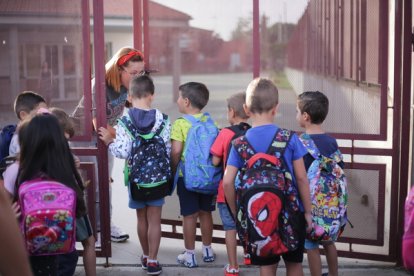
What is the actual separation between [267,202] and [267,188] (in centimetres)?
8

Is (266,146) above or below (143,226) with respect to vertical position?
above

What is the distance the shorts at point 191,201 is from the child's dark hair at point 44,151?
1.50m

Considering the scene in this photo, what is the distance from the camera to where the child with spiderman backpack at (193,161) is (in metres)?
4.59

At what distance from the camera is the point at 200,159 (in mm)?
4578

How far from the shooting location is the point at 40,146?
3.34m

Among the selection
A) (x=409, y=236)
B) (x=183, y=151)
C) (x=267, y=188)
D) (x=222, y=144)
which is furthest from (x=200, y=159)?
(x=409, y=236)

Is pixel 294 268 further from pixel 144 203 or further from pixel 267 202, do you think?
pixel 144 203

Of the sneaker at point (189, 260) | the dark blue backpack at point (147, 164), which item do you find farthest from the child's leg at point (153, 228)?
the sneaker at point (189, 260)

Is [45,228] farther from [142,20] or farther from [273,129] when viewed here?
[142,20]

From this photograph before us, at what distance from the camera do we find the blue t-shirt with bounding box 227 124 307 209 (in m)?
3.55

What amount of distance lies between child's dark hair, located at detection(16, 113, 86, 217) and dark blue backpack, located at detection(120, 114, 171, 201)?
3.45ft

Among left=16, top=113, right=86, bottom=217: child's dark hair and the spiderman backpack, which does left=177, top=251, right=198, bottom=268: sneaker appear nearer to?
the spiderman backpack

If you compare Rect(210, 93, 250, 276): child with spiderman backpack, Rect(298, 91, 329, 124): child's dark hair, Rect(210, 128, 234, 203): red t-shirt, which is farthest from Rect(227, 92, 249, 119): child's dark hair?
Rect(298, 91, 329, 124): child's dark hair

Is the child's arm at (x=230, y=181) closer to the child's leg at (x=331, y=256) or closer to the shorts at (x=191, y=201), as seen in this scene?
the child's leg at (x=331, y=256)
